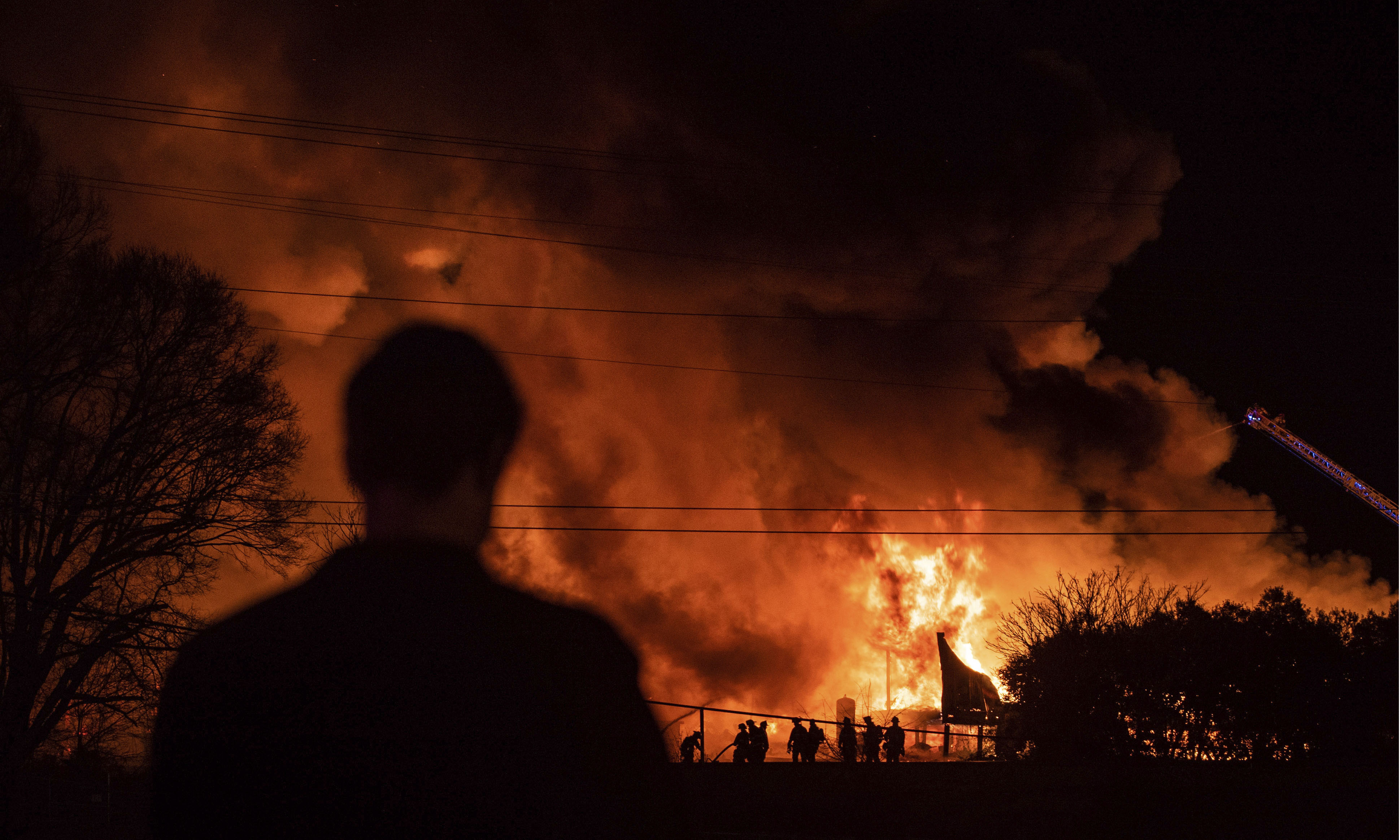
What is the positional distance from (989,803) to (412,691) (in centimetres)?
2139

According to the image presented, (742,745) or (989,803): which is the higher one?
(742,745)

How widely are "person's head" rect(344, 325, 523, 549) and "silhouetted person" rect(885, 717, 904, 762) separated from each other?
24.7 meters

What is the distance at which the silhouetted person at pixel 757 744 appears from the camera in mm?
23281

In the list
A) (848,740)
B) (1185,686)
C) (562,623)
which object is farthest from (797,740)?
(562,623)

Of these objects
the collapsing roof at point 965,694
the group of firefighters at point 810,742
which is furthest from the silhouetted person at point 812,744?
the collapsing roof at point 965,694

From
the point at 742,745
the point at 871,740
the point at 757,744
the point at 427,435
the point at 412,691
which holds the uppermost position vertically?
the point at 427,435

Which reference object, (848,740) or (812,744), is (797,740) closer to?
(812,744)

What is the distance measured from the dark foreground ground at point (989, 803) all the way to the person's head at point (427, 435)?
18.4 m

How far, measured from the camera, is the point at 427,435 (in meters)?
1.30

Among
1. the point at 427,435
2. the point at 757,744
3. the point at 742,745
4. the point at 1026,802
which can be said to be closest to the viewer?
the point at 427,435

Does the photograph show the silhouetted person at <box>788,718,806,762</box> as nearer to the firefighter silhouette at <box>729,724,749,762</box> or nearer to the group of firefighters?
the group of firefighters

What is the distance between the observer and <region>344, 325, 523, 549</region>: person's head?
1269mm

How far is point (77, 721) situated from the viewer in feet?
50.1

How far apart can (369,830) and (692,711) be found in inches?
753
